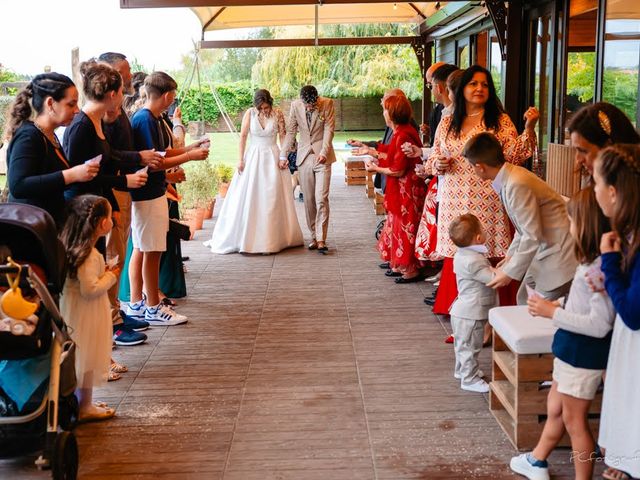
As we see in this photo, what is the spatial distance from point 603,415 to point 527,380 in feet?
2.15

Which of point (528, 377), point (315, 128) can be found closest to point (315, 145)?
point (315, 128)

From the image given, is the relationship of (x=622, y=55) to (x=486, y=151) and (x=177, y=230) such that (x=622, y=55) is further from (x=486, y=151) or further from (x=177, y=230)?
(x=177, y=230)

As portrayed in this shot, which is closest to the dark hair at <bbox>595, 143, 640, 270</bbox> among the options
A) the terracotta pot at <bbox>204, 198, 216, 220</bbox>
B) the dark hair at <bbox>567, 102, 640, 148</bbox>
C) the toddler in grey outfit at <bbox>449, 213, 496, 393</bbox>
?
the dark hair at <bbox>567, 102, 640, 148</bbox>

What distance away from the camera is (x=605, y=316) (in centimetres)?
266

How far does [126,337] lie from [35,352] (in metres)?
2.12

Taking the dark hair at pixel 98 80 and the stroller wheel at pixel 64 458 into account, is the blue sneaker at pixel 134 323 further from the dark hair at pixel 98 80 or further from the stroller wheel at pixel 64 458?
the stroller wheel at pixel 64 458

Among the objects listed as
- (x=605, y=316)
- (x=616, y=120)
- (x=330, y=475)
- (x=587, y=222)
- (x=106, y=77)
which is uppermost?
(x=106, y=77)

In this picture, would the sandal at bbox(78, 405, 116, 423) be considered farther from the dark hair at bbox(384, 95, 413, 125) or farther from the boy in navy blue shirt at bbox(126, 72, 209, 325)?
the dark hair at bbox(384, 95, 413, 125)

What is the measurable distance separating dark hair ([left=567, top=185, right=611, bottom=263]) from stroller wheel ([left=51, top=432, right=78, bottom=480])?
1.97 metres

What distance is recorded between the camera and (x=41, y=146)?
3832mm

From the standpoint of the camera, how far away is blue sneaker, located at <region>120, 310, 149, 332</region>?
5281mm

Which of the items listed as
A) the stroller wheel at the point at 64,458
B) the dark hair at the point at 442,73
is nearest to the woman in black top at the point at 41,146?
the stroller wheel at the point at 64,458

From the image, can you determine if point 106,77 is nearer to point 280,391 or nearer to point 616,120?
point 280,391

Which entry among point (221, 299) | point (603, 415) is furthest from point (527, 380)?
point (221, 299)
